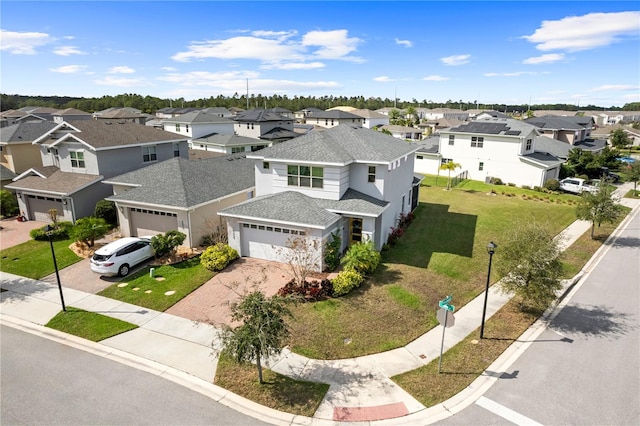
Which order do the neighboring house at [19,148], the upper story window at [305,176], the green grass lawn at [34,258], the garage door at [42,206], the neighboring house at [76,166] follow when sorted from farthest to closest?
the neighboring house at [19,148]
the garage door at [42,206]
the neighboring house at [76,166]
the upper story window at [305,176]
the green grass lawn at [34,258]

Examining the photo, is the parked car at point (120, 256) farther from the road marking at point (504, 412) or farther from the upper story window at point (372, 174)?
the road marking at point (504, 412)

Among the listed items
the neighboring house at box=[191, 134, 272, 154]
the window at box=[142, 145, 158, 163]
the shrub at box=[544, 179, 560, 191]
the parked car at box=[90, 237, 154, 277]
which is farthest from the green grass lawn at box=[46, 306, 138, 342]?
the shrub at box=[544, 179, 560, 191]

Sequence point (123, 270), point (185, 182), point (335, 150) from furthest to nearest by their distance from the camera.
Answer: point (185, 182), point (335, 150), point (123, 270)

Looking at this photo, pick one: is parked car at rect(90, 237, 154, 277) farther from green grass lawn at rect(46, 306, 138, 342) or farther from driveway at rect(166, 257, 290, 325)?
driveway at rect(166, 257, 290, 325)

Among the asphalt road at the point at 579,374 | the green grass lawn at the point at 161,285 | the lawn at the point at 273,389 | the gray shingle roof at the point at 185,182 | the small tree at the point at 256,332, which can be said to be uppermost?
the gray shingle roof at the point at 185,182

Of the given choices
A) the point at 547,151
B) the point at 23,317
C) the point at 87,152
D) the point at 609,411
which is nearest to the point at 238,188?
the point at 87,152

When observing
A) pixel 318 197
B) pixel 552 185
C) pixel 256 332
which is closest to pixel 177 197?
pixel 318 197

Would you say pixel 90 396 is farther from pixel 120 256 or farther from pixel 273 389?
pixel 120 256

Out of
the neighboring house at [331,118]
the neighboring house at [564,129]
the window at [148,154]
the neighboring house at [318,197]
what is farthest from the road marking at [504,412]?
the neighboring house at [331,118]
